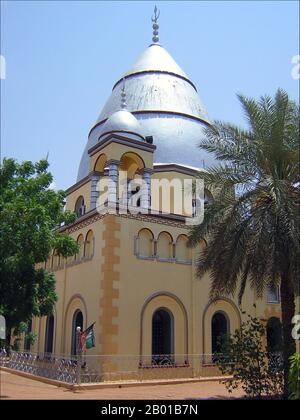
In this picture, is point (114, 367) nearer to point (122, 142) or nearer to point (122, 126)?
point (122, 142)

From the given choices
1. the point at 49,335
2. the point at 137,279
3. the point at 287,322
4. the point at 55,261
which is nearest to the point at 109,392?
the point at 137,279

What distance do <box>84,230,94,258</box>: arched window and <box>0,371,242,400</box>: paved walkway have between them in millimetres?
5216

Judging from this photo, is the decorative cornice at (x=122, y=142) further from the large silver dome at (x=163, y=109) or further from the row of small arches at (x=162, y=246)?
the row of small arches at (x=162, y=246)

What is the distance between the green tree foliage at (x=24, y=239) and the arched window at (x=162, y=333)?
5491 millimetres

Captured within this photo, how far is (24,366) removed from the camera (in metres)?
17.4

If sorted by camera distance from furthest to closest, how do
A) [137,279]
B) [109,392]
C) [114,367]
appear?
[137,279] → [114,367] → [109,392]

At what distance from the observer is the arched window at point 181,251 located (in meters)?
19.2

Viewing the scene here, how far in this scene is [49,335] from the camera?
848 inches

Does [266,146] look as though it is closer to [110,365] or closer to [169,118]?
[110,365]

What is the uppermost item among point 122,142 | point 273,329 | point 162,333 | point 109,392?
point 122,142

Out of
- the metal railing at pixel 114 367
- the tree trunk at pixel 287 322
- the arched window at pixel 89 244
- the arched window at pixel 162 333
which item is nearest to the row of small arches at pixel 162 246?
the arched window at pixel 89 244

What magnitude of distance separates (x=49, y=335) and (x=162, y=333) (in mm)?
6200

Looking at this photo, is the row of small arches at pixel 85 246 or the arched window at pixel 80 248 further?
the arched window at pixel 80 248

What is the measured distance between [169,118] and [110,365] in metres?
13.7
